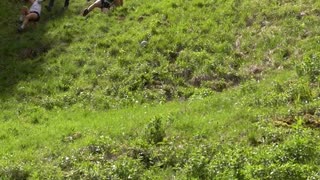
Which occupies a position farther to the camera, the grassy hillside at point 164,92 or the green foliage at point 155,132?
the green foliage at point 155,132

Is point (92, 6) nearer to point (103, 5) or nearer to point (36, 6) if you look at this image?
point (103, 5)

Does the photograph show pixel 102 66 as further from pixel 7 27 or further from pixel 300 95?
pixel 300 95

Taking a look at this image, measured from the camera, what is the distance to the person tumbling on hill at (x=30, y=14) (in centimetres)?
2041

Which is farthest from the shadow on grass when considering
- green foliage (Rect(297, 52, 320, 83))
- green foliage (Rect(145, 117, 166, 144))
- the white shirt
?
green foliage (Rect(297, 52, 320, 83))

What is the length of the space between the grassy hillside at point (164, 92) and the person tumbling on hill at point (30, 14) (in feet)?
0.94

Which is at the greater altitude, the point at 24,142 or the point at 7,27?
the point at 7,27

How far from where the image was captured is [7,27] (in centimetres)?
2067

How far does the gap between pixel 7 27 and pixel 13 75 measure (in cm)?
397

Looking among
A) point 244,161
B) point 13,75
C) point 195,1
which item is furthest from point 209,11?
point 244,161

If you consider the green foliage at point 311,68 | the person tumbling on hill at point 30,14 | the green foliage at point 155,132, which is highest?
the person tumbling on hill at point 30,14

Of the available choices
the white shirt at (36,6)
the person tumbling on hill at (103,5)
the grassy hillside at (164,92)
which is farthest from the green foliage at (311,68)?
the white shirt at (36,6)

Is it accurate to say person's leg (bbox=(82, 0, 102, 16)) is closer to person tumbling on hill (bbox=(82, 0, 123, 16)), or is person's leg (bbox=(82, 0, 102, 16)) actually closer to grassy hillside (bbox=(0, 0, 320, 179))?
person tumbling on hill (bbox=(82, 0, 123, 16))

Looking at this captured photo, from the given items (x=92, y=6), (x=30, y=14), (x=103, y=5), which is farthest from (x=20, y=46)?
(x=103, y=5)

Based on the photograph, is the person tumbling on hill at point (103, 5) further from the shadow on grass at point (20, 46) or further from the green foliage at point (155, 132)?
the green foliage at point (155, 132)
